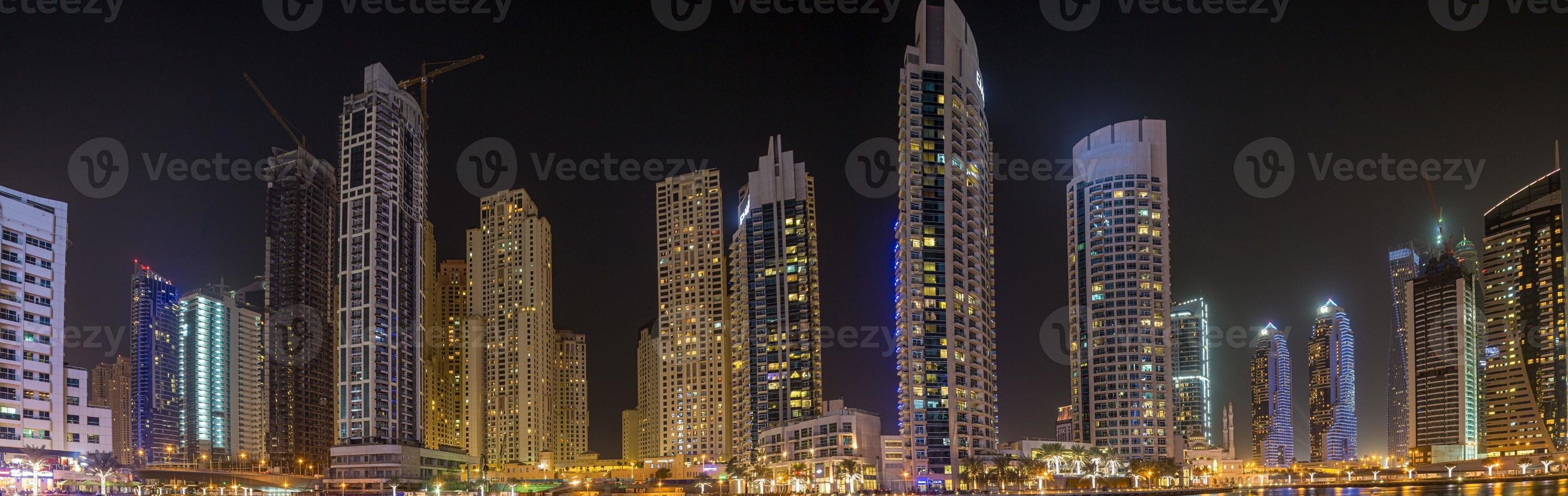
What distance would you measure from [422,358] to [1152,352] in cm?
11604

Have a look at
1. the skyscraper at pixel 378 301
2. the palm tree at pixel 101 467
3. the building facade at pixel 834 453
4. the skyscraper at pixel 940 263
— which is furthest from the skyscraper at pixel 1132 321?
the palm tree at pixel 101 467

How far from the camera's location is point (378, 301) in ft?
577

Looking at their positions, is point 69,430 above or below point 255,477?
above

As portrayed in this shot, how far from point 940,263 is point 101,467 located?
9851 cm

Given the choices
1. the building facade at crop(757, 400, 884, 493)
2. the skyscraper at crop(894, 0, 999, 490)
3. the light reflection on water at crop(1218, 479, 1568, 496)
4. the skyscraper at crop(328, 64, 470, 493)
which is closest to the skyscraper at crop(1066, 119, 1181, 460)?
the light reflection on water at crop(1218, 479, 1568, 496)

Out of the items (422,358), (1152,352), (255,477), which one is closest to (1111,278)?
(1152,352)

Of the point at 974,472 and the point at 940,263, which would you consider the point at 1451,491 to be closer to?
the point at 974,472

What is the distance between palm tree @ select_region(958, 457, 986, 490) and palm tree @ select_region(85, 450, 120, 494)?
94552 mm

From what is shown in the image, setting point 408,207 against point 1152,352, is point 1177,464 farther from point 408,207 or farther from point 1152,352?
point 408,207

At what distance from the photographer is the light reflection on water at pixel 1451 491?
14112 cm

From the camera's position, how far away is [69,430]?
106 meters

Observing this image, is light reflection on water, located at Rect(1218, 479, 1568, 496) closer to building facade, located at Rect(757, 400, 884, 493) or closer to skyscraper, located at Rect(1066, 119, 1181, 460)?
skyscraper, located at Rect(1066, 119, 1181, 460)

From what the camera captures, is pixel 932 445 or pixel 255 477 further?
pixel 255 477

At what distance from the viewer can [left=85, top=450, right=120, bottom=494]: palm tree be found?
351ft
